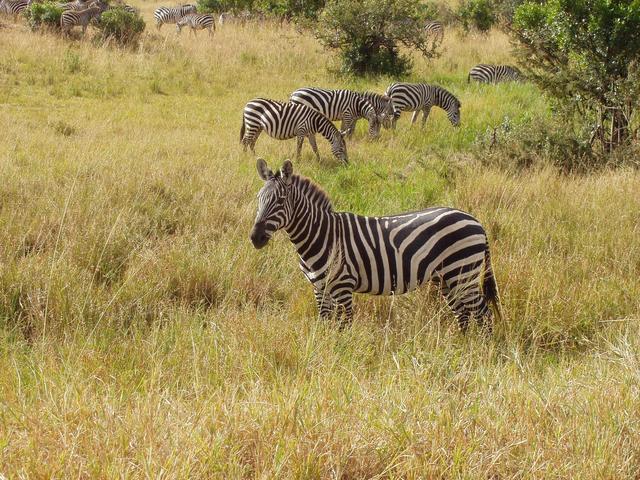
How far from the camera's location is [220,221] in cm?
659

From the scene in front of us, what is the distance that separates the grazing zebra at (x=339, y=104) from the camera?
1188cm

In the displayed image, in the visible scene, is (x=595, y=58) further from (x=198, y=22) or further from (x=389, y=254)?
(x=198, y=22)

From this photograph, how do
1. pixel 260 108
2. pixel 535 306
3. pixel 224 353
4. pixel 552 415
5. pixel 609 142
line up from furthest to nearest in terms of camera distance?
pixel 260 108 < pixel 609 142 < pixel 535 306 < pixel 224 353 < pixel 552 415

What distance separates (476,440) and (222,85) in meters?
13.4

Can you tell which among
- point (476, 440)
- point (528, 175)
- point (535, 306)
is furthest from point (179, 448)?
point (528, 175)

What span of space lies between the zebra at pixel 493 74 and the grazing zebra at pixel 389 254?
39.5 ft

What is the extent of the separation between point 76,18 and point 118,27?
50.3 inches

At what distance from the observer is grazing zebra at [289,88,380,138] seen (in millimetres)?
11883

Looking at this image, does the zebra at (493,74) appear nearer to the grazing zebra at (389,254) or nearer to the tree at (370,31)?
the tree at (370,31)

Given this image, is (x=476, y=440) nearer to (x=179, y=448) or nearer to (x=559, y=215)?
(x=179, y=448)

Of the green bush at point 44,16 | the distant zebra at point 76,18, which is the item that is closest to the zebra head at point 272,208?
the distant zebra at point 76,18

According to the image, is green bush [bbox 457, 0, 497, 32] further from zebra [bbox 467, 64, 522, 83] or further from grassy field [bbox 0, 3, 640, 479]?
grassy field [bbox 0, 3, 640, 479]

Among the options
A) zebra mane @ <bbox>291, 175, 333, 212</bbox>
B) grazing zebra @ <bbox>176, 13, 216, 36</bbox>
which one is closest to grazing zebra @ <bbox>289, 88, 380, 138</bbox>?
zebra mane @ <bbox>291, 175, 333, 212</bbox>

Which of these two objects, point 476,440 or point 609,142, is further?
point 609,142
